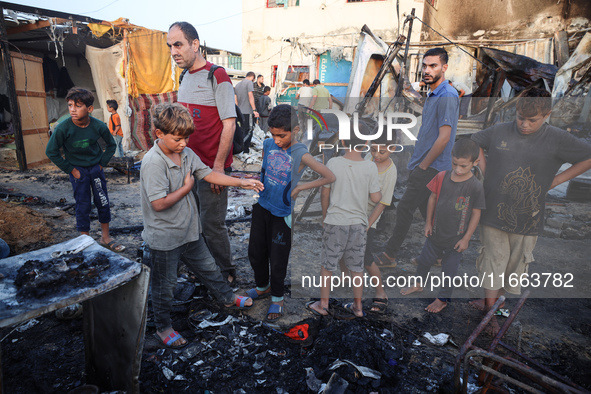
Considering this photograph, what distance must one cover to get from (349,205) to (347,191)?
0.40ft

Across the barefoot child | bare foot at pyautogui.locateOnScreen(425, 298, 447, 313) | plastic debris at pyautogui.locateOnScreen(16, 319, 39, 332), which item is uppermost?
the barefoot child

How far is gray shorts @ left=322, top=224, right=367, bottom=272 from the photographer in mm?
2914

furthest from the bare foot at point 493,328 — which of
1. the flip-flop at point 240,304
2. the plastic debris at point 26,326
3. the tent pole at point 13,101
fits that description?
the tent pole at point 13,101

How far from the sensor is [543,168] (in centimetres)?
278

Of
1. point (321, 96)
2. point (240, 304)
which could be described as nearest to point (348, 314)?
point (240, 304)

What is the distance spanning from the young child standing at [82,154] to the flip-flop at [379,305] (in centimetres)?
313

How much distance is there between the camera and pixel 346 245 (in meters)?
2.96

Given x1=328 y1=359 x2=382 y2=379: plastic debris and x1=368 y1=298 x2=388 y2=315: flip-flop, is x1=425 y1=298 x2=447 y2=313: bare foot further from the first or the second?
x1=328 y1=359 x2=382 y2=379: plastic debris

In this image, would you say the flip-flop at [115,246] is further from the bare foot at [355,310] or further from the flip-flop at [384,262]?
the flip-flop at [384,262]

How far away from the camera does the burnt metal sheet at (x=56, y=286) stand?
60.3 inches

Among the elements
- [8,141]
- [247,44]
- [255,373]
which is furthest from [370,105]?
[247,44]

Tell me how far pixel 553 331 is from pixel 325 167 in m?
2.53

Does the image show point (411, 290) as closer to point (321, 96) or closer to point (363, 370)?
point (363, 370)

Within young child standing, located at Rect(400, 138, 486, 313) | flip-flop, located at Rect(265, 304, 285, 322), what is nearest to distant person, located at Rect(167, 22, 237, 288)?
flip-flop, located at Rect(265, 304, 285, 322)
